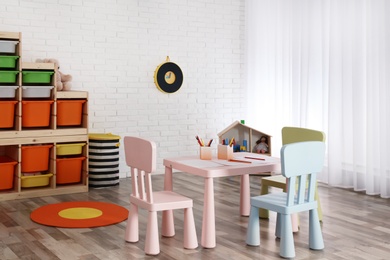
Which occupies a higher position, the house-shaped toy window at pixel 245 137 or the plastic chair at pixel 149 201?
the house-shaped toy window at pixel 245 137

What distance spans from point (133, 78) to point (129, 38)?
48cm

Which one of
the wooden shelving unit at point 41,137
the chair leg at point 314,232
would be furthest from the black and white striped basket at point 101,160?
the chair leg at point 314,232

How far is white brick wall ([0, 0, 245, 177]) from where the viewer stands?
241 inches

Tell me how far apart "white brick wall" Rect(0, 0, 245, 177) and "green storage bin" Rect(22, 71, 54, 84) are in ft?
1.85

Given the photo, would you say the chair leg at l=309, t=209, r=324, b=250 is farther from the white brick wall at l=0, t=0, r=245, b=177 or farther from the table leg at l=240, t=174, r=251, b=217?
the white brick wall at l=0, t=0, r=245, b=177

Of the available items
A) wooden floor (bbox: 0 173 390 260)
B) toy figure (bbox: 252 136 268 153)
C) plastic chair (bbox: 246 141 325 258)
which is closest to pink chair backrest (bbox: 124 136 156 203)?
wooden floor (bbox: 0 173 390 260)

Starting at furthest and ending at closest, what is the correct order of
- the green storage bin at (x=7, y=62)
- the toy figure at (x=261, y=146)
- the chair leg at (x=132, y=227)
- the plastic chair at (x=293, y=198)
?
1. the toy figure at (x=261, y=146)
2. the green storage bin at (x=7, y=62)
3. the chair leg at (x=132, y=227)
4. the plastic chair at (x=293, y=198)

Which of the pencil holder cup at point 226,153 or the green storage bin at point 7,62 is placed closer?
the pencil holder cup at point 226,153

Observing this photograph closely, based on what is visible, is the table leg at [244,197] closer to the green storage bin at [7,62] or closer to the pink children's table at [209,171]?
the pink children's table at [209,171]

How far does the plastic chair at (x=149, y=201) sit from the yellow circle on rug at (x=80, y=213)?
844 mm

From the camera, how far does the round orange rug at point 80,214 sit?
4430 mm

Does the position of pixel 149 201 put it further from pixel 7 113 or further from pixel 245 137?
pixel 245 137

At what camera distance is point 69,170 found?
5777mm

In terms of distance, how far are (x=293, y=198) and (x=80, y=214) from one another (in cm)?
203
